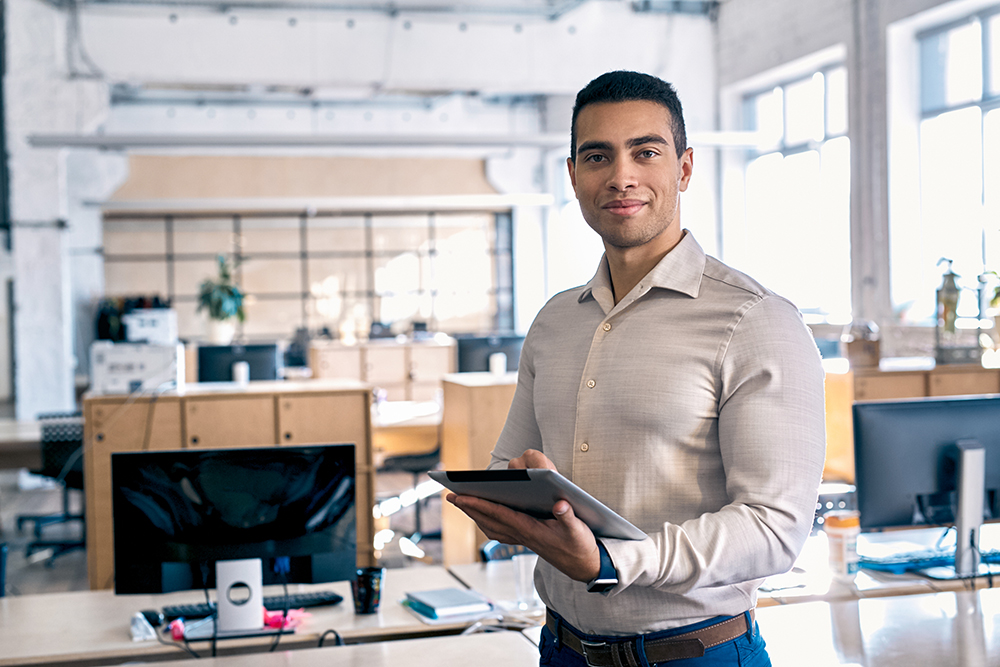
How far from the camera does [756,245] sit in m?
10.0

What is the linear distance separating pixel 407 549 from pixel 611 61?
5.48 meters

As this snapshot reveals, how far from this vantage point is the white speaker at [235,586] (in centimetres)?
264

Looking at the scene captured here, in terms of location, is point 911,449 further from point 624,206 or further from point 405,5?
point 405,5

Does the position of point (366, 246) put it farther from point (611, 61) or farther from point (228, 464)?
point (228, 464)

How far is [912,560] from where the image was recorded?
10.1 feet

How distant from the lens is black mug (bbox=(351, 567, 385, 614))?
279 centimetres

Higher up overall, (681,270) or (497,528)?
(681,270)

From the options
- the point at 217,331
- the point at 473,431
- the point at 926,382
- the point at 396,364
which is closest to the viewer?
the point at 473,431

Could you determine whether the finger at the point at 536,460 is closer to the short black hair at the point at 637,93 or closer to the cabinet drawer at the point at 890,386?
the short black hair at the point at 637,93

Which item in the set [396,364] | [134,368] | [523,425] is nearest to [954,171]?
[396,364]

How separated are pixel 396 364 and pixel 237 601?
7.62 m

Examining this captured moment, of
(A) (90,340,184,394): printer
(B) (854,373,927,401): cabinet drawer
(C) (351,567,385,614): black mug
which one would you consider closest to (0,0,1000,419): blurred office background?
(A) (90,340,184,394): printer

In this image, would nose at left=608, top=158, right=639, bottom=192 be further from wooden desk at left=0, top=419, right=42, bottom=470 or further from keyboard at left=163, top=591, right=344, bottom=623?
wooden desk at left=0, top=419, right=42, bottom=470

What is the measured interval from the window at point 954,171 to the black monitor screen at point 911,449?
15.5ft
